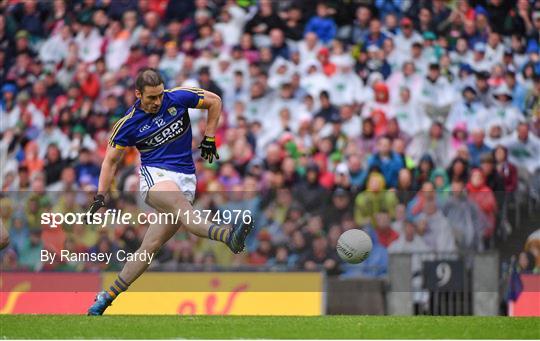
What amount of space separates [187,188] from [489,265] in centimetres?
389

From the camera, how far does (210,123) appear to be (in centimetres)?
1084

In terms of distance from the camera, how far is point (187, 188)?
10.7m

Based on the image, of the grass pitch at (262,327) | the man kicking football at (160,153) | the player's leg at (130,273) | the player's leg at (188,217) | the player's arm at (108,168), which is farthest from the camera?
the player's leg at (130,273)

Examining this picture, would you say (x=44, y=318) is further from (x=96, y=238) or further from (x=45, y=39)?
(x=45, y=39)

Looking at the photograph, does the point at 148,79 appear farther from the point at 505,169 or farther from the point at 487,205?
the point at 505,169

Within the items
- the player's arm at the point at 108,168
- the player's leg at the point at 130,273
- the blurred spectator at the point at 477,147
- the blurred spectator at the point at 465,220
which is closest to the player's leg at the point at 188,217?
the player's leg at the point at 130,273

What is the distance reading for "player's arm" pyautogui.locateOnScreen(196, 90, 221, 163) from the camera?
1074 cm

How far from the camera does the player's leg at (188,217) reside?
33.5 ft

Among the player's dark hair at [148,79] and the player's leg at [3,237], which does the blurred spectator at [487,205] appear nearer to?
the player's dark hair at [148,79]

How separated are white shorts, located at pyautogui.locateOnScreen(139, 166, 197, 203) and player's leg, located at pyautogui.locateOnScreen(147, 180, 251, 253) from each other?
0.04m

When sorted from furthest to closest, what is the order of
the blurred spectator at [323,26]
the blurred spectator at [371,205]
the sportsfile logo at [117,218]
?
the blurred spectator at [323,26] < the blurred spectator at [371,205] < the sportsfile logo at [117,218]

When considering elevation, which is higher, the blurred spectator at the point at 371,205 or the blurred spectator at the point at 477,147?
the blurred spectator at the point at 371,205

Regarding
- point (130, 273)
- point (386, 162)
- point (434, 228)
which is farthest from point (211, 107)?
point (386, 162)

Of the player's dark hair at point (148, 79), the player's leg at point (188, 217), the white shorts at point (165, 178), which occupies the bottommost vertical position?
the player's leg at point (188, 217)
